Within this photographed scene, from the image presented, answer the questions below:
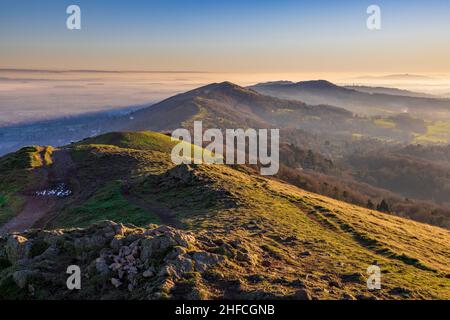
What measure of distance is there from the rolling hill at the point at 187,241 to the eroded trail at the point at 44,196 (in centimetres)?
29

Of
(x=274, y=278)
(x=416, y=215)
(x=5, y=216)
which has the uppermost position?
(x=274, y=278)

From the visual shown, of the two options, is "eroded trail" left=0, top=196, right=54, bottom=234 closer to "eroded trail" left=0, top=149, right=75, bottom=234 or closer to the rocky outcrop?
"eroded trail" left=0, top=149, right=75, bottom=234

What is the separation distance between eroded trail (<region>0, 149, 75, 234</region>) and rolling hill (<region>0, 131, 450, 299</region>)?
11.5 inches

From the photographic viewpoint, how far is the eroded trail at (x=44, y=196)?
50406 millimetres

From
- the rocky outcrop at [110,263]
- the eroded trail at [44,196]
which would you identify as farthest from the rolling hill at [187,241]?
the eroded trail at [44,196]

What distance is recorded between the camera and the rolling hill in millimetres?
21594

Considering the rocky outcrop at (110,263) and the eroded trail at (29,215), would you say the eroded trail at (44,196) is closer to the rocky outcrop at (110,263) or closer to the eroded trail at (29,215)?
the eroded trail at (29,215)

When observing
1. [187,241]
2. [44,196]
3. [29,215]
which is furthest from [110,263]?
[44,196]

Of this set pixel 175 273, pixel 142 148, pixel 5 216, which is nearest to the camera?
pixel 175 273
